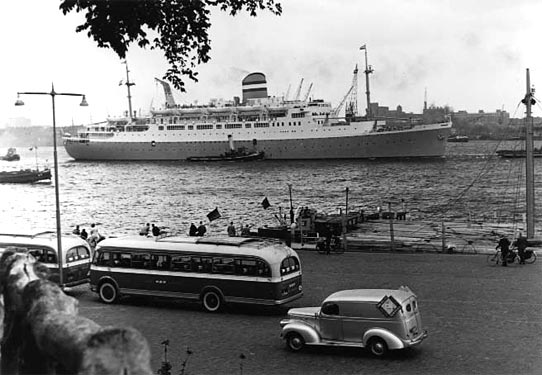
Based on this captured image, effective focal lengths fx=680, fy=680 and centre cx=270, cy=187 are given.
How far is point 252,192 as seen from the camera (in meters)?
61.1

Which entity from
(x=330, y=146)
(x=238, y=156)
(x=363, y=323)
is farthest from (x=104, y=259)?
(x=238, y=156)

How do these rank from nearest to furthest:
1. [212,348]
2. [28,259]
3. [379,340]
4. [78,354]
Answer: [78,354] → [28,259] → [379,340] → [212,348]

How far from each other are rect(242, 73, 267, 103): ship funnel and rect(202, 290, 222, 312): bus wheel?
3700 inches

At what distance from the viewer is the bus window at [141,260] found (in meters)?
14.4

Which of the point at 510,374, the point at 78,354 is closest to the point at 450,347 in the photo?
the point at 510,374

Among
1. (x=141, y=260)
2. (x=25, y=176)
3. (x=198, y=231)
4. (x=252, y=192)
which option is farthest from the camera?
(x=25, y=176)

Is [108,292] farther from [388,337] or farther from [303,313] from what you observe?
[388,337]

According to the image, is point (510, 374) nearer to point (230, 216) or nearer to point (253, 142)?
point (230, 216)

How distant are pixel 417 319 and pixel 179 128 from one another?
8943 centimetres

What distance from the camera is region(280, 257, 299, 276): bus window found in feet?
44.0

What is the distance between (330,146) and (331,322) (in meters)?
80.5

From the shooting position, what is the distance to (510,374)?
30.7ft

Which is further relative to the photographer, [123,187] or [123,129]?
[123,129]

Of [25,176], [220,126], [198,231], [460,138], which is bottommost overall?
[198,231]
